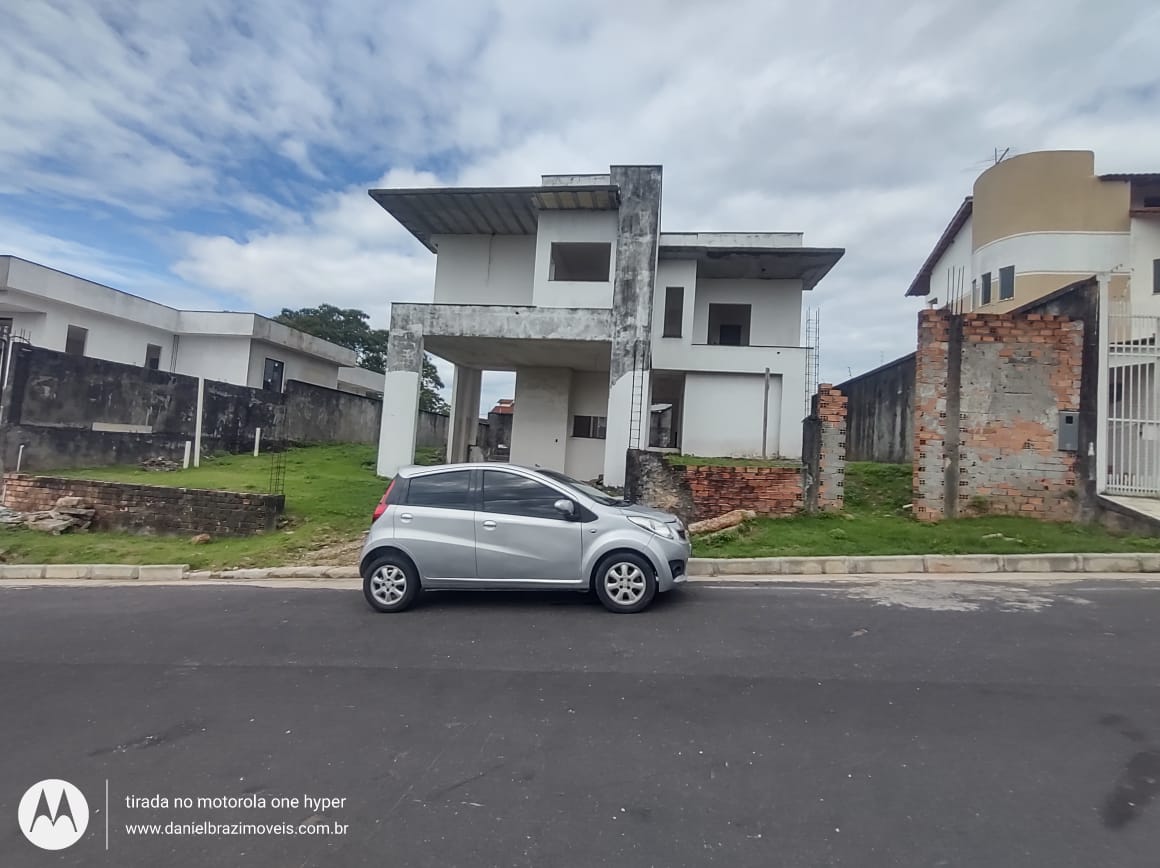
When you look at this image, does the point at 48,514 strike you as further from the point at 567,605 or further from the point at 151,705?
the point at 567,605

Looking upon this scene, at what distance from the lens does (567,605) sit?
6539 mm

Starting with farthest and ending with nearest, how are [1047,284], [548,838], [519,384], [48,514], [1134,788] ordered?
1. [1047,284]
2. [519,384]
3. [48,514]
4. [1134,788]
5. [548,838]

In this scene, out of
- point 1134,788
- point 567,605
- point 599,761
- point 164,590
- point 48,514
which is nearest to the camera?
point 1134,788

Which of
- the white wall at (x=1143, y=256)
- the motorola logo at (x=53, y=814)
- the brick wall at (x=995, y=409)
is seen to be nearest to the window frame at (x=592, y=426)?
the brick wall at (x=995, y=409)

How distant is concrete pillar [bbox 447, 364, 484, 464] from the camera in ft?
62.7

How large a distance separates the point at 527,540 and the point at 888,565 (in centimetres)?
469

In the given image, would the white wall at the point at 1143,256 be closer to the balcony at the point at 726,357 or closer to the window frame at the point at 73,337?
the balcony at the point at 726,357

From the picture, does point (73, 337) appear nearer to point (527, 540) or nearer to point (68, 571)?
point (68, 571)

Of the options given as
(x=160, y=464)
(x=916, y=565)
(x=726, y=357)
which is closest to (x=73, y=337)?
(x=160, y=464)

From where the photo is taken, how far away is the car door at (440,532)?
21.2 ft

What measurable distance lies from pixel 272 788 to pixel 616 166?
45.6ft

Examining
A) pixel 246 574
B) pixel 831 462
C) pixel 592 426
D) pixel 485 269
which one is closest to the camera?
pixel 246 574

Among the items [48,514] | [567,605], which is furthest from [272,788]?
[48,514]

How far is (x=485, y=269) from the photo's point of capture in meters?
17.6
